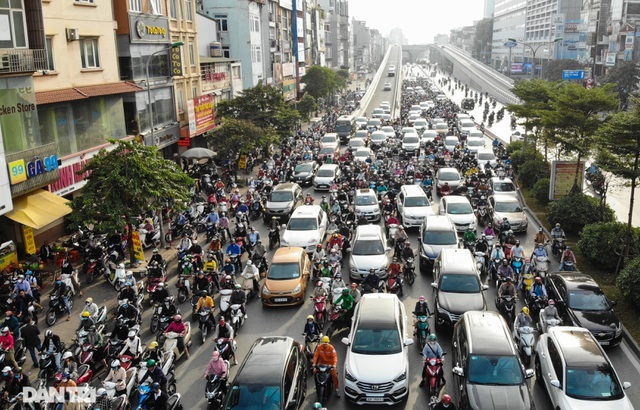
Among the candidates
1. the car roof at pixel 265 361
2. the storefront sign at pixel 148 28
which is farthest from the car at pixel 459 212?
the storefront sign at pixel 148 28

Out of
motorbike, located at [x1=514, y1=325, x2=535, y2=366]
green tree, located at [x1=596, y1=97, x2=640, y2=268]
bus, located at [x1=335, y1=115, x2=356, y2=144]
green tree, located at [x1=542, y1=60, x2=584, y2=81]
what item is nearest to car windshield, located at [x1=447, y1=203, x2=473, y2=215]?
green tree, located at [x1=596, y1=97, x2=640, y2=268]

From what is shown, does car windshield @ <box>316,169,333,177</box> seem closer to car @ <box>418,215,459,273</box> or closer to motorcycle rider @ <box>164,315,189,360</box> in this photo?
car @ <box>418,215,459,273</box>

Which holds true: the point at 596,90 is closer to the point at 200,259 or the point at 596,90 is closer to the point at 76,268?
the point at 200,259

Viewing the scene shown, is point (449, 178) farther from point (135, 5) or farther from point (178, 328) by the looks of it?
point (178, 328)

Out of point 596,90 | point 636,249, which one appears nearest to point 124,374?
point 636,249

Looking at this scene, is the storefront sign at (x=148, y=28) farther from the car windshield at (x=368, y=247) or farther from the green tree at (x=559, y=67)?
the green tree at (x=559, y=67)

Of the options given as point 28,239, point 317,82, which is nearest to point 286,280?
point 28,239

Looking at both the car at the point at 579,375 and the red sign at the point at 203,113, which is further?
Answer: the red sign at the point at 203,113
